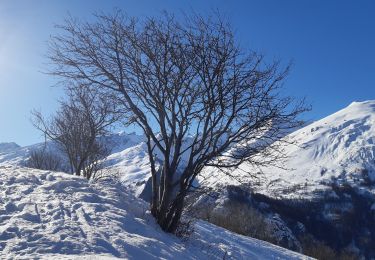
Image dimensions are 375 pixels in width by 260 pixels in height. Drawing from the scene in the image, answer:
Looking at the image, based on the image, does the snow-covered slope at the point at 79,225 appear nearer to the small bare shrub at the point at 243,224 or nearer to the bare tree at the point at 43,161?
the bare tree at the point at 43,161

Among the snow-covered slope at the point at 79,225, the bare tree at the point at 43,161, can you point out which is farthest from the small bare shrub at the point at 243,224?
the snow-covered slope at the point at 79,225

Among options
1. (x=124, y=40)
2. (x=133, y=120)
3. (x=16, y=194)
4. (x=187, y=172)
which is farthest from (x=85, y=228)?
(x=124, y=40)

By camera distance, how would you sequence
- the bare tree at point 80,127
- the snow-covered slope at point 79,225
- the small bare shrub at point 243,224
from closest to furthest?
the snow-covered slope at point 79,225 → the bare tree at point 80,127 → the small bare shrub at point 243,224

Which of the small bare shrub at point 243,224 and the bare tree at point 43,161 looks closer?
the bare tree at point 43,161

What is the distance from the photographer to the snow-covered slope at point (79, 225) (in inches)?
396

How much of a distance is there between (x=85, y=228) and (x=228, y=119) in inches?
241

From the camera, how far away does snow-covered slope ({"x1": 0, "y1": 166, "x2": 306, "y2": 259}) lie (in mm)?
10070

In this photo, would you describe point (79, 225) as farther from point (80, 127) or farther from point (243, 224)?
point (243, 224)

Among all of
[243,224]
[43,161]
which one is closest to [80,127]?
[43,161]

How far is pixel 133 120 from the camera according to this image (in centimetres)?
1627

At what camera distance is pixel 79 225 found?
11602mm

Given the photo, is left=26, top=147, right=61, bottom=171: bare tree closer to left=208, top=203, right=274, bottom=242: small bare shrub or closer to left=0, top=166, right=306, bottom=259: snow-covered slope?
left=208, top=203, right=274, bottom=242: small bare shrub

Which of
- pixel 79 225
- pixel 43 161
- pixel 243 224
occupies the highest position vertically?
pixel 243 224

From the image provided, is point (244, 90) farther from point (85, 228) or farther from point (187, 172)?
point (85, 228)
